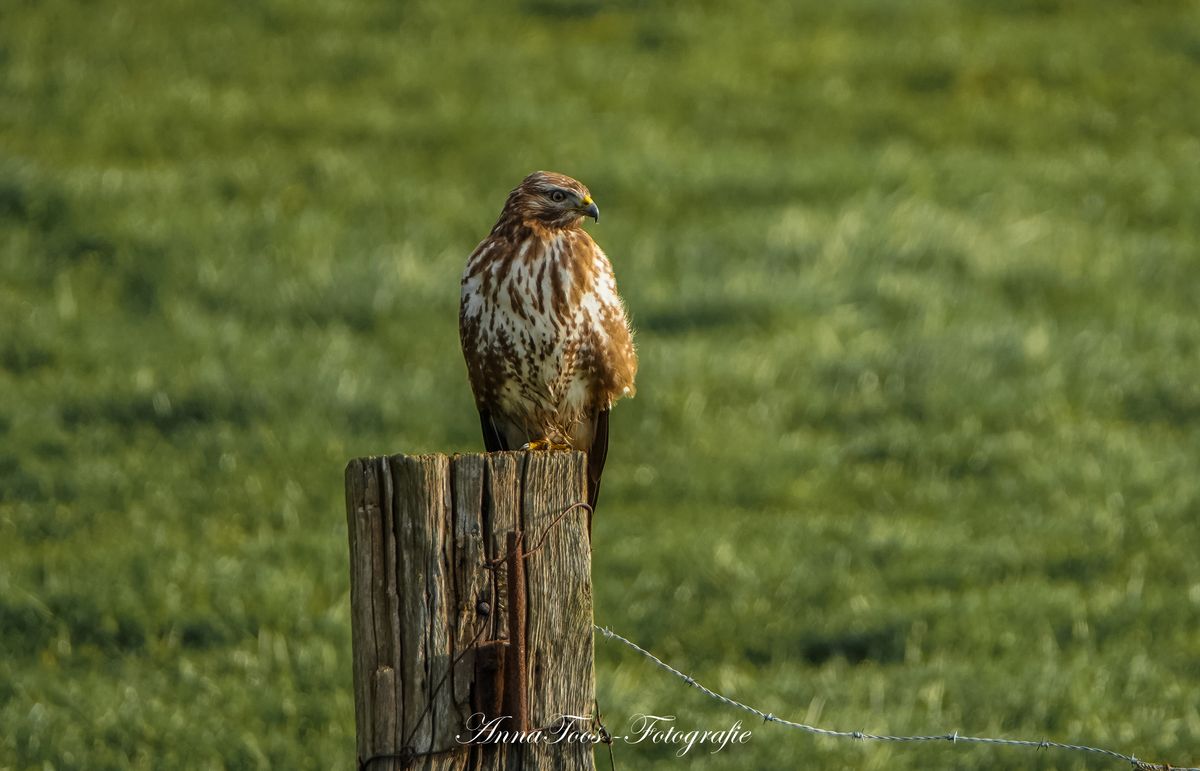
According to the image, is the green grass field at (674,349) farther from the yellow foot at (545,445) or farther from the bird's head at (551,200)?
the bird's head at (551,200)

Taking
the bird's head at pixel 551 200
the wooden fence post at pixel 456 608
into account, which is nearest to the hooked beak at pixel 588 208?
the bird's head at pixel 551 200

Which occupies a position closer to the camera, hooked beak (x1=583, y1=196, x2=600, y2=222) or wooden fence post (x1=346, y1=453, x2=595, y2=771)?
wooden fence post (x1=346, y1=453, x2=595, y2=771)

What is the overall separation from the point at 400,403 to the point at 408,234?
9.52 feet

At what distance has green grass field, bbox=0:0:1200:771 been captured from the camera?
7.85 meters

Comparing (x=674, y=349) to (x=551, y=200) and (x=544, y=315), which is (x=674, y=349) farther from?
(x=544, y=315)

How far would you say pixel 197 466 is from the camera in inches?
405

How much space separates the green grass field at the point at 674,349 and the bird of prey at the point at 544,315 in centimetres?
174

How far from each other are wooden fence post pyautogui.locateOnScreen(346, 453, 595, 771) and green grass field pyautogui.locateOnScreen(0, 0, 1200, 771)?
10.0 ft

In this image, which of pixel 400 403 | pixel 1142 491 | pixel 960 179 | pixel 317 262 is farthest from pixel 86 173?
pixel 1142 491

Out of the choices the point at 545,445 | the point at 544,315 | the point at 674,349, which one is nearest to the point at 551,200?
the point at 544,315

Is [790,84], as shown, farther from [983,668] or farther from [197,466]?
[983,668]

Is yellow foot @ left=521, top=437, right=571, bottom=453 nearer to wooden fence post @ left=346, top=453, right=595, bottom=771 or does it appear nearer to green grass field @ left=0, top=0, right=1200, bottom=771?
green grass field @ left=0, top=0, right=1200, bottom=771

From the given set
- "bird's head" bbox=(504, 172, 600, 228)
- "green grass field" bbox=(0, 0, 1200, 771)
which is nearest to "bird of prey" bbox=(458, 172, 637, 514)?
"bird's head" bbox=(504, 172, 600, 228)

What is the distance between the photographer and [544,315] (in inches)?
232
